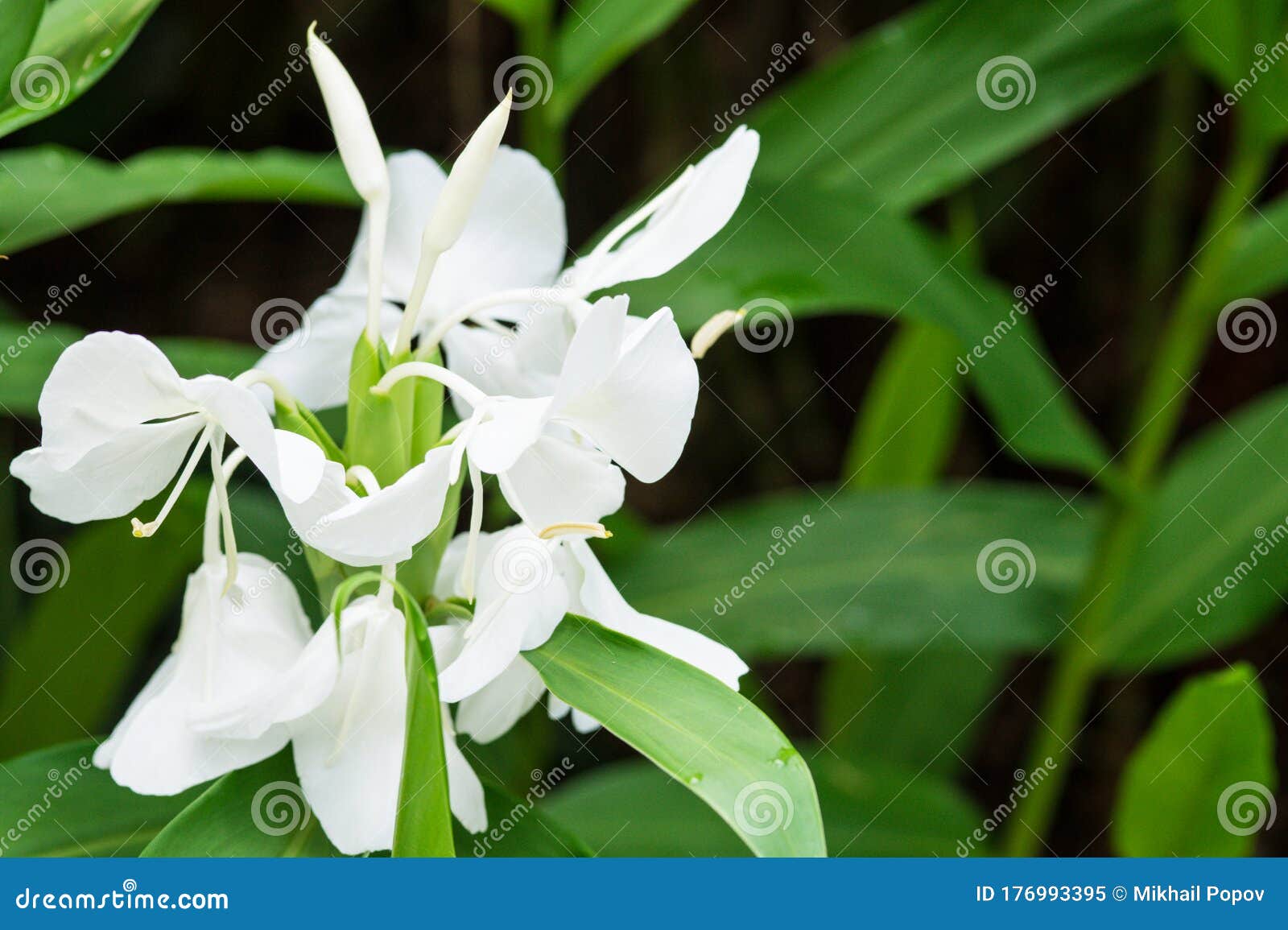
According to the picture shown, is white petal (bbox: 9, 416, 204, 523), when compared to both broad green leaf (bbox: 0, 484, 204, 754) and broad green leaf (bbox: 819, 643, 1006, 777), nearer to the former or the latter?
broad green leaf (bbox: 0, 484, 204, 754)

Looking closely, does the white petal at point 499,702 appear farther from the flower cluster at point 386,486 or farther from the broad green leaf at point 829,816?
the broad green leaf at point 829,816

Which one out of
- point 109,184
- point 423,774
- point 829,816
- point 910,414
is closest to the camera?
point 423,774

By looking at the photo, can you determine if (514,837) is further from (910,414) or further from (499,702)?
(910,414)

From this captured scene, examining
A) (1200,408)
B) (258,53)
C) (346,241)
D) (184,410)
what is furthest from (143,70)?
(1200,408)

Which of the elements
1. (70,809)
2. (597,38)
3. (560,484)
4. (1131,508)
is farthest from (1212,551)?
(70,809)

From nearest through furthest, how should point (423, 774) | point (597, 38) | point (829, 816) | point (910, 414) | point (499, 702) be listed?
point (423, 774) < point (499, 702) < point (597, 38) < point (829, 816) < point (910, 414)

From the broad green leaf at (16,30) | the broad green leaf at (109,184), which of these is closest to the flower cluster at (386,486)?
the broad green leaf at (16,30)

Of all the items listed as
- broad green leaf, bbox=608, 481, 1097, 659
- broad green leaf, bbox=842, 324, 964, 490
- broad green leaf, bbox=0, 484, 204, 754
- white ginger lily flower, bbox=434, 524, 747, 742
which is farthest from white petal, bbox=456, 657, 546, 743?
broad green leaf, bbox=842, 324, 964, 490
